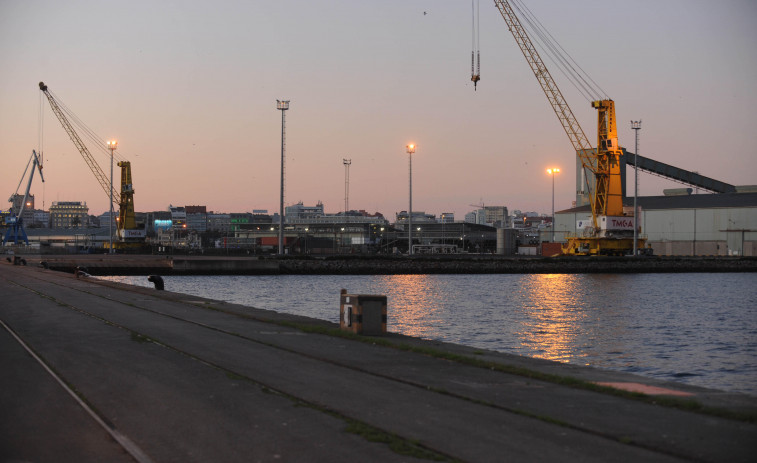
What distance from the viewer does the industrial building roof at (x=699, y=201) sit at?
403 feet

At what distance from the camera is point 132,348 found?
18188mm

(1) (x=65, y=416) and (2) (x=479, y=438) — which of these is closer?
(2) (x=479, y=438)

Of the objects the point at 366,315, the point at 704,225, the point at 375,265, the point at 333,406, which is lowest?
the point at 375,265

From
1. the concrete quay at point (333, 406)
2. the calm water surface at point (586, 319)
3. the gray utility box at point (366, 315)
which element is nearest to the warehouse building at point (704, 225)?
the calm water surface at point (586, 319)

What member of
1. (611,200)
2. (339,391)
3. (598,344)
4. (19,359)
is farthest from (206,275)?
(339,391)

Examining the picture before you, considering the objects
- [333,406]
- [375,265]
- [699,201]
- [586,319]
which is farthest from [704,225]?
[333,406]

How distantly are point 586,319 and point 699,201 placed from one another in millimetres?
103678

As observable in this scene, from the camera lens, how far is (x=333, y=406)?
11.8 m

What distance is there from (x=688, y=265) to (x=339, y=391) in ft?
322

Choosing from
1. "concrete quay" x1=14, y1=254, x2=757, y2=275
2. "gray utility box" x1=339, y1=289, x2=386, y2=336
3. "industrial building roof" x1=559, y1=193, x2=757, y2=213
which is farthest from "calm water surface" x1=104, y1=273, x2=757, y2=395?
"industrial building roof" x1=559, y1=193, x2=757, y2=213

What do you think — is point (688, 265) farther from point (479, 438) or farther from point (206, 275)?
point (479, 438)

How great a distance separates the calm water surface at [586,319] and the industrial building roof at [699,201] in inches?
2308

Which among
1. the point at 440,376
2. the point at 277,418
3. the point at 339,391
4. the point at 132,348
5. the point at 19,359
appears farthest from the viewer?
the point at 132,348

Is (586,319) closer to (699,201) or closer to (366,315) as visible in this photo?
(366,315)
